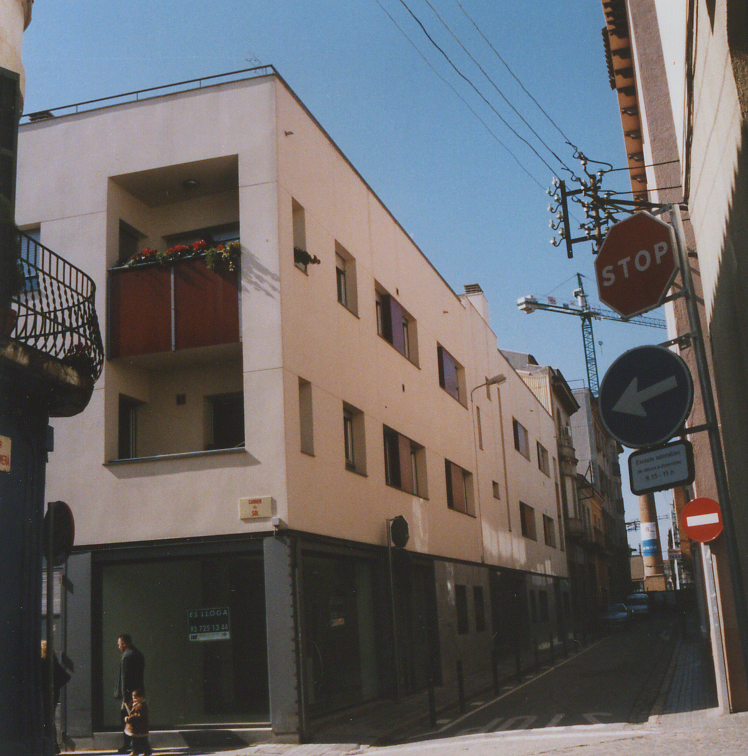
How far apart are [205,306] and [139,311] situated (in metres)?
1.18

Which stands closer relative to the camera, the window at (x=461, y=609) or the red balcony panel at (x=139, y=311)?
the red balcony panel at (x=139, y=311)

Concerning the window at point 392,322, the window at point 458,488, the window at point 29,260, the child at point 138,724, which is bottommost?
the child at point 138,724

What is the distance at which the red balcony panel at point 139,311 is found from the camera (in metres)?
14.6

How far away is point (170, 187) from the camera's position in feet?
52.1

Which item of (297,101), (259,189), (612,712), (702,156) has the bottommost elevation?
(612,712)

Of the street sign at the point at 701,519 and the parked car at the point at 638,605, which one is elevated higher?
the street sign at the point at 701,519

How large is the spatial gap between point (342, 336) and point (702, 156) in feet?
35.5

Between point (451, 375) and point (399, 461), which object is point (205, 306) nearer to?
point (399, 461)

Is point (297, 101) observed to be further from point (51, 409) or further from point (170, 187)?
point (51, 409)

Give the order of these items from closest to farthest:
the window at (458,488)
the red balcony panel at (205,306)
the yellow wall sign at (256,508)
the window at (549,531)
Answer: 1. the yellow wall sign at (256,508)
2. the red balcony panel at (205,306)
3. the window at (458,488)
4. the window at (549,531)

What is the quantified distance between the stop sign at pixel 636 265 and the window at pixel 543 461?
34.3m

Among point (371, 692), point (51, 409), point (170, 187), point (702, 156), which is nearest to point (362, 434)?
point (371, 692)

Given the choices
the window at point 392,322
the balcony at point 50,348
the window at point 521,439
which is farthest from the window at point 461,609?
the balcony at point 50,348

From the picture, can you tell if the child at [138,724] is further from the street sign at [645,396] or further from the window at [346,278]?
the street sign at [645,396]
